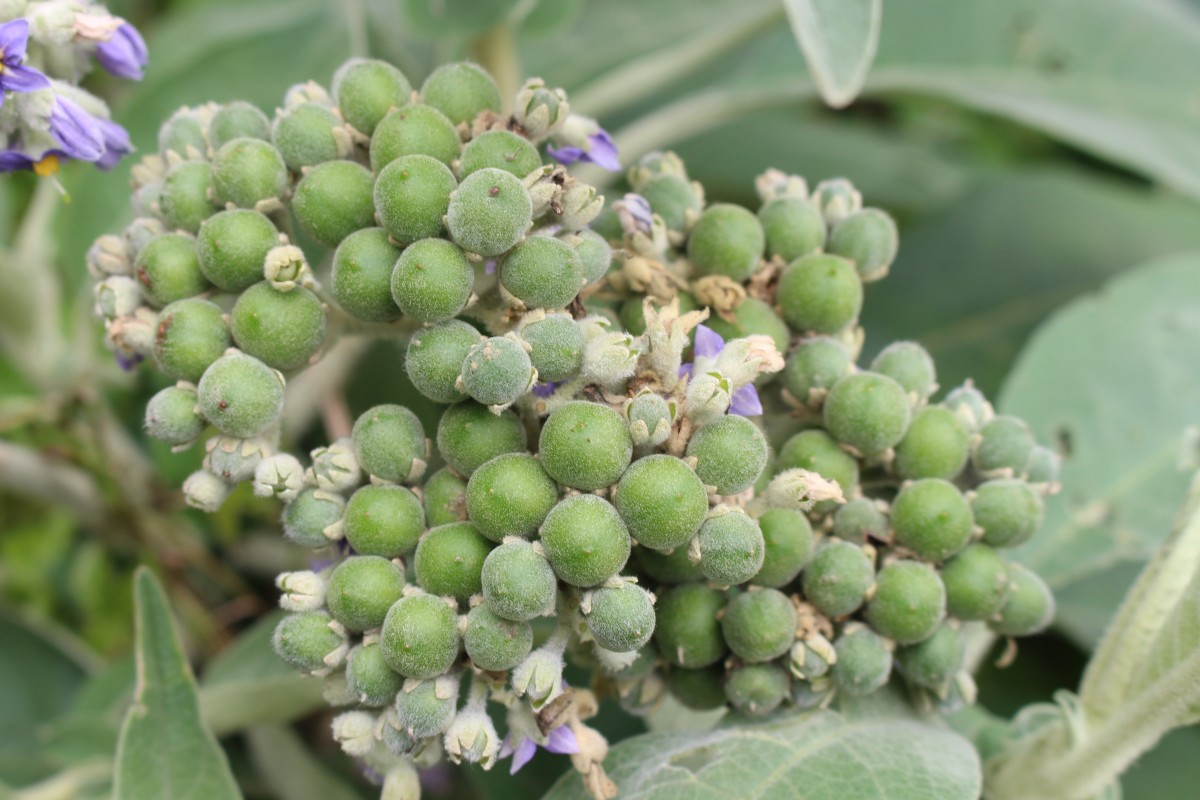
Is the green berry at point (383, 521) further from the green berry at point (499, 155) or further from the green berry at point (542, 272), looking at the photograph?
the green berry at point (499, 155)

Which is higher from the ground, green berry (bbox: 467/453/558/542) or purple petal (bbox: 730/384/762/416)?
purple petal (bbox: 730/384/762/416)

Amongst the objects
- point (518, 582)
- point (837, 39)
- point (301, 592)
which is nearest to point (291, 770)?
point (301, 592)

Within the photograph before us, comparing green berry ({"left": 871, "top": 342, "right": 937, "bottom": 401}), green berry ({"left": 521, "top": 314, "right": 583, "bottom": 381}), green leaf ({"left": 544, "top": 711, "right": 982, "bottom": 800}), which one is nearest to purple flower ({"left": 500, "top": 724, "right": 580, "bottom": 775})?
green leaf ({"left": 544, "top": 711, "right": 982, "bottom": 800})

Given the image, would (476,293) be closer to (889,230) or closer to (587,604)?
(587,604)

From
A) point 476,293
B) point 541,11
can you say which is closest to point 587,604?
point 476,293

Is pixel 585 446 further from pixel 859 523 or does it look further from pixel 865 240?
pixel 865 240

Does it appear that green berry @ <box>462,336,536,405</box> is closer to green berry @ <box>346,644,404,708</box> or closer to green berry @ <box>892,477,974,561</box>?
green berry @ <box>346,644,404,708</box>

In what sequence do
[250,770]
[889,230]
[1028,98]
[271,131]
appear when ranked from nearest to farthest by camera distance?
[271,131] < [889,230] < [250,770] < [1028,98]
